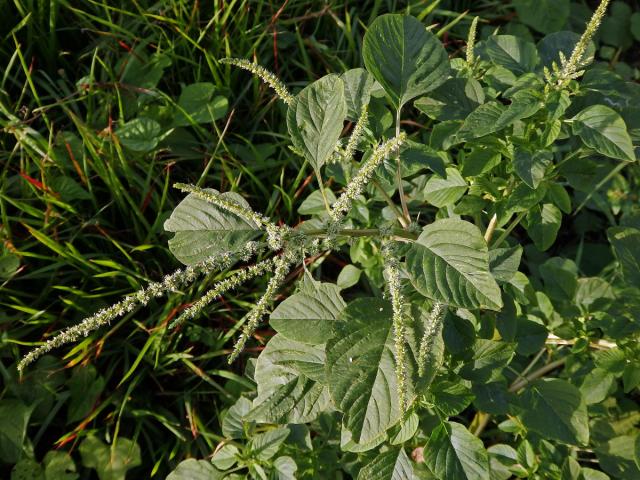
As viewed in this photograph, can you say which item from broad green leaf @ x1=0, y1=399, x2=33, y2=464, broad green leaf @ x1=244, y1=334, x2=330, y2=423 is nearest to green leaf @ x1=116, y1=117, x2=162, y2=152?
broad green leaf @ x1=0, y1=399, x2=33, y2=464

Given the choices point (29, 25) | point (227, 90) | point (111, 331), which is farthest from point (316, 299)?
point (29, 25)

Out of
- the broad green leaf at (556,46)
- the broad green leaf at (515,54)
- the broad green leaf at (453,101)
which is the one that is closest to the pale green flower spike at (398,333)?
the broad green leaf at (453,101)

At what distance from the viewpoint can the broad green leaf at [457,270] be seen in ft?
3.87

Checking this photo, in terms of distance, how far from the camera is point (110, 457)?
2100mm

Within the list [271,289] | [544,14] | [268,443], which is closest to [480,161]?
[271,289]

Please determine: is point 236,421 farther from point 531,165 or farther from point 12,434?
point 531,165

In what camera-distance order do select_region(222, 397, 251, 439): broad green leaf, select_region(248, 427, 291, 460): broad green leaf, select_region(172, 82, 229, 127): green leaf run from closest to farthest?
select_region(248, 427, 291, 460): broad green leaf < select_region(222, 397, 251, 439): broad green leaf < select_region(172, 82, 229, 127): green leaf

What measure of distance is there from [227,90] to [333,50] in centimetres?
53

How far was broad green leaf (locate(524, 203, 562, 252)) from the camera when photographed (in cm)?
158

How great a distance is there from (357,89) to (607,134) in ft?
1.89

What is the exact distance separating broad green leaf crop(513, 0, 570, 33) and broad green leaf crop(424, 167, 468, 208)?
1.69 metres

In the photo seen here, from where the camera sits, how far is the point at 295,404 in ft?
4.98

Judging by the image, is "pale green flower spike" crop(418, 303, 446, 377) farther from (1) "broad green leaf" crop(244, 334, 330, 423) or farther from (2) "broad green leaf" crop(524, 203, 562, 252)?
(2) "broad green leaf" crop(524, 203, 562, 252)

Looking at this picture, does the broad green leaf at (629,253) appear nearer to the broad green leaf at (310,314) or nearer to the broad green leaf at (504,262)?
the broad green leaf at (504,262)
